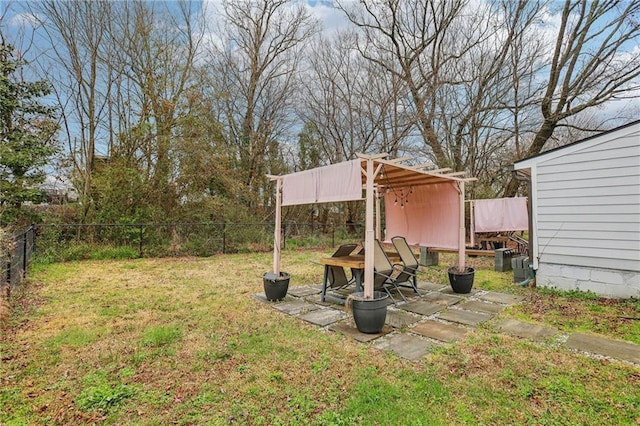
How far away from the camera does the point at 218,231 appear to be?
1064cm

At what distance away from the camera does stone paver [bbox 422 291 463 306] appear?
497 centimetres

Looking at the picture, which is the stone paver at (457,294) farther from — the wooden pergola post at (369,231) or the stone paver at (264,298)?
the stone paver at (264,298)

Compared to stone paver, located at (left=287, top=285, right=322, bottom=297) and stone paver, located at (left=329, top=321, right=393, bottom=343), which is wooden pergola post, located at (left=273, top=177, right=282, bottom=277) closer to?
stone paver, located at (left=287, top=285, right=322, bottom=297)

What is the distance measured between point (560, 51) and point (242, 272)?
12.6 m

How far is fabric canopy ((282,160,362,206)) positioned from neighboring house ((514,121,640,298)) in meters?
4.15

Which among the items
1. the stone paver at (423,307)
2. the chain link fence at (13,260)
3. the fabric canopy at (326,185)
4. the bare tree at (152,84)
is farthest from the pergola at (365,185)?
the bare tree at (152,84)

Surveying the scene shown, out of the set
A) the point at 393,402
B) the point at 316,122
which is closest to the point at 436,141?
the point at 316,122

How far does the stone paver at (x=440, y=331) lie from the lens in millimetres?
3537

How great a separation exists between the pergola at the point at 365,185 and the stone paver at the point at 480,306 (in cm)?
79

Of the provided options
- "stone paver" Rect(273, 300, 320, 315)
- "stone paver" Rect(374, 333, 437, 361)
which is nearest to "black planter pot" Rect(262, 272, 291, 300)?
"stone paver" Rect(273, 300, 320, 315)

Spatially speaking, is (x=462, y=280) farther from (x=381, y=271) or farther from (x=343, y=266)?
(x=343, y=266)

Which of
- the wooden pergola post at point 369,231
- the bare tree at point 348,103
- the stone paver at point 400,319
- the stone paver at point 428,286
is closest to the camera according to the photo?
the wooden pergola post at point 369,231

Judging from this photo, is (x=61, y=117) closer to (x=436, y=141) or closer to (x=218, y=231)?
(x=218, y=231)

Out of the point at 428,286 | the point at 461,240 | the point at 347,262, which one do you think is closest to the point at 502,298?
the point at 461,240
